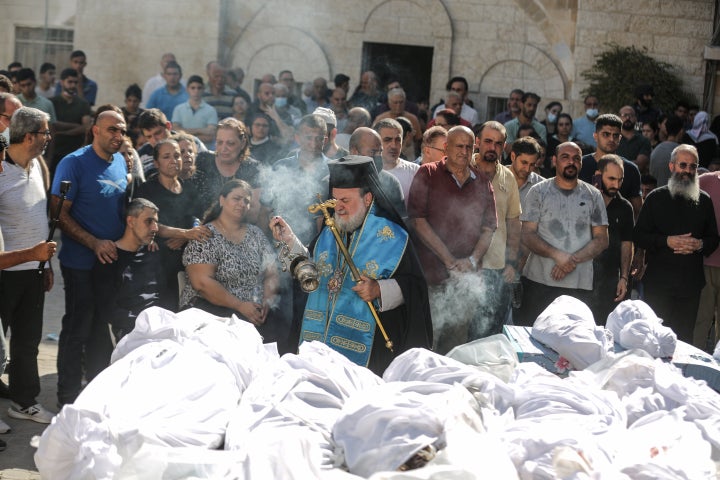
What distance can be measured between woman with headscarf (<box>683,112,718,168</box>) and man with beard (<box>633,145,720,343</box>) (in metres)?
4.75

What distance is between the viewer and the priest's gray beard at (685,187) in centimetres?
848

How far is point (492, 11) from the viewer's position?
17000 millimetres

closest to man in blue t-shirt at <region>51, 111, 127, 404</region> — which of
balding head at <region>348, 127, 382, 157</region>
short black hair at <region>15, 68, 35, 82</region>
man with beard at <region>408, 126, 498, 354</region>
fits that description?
balding head at <region>348, 127, 382, 157</region>

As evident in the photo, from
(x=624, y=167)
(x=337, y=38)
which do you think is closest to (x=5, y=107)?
(x=624, y=167)

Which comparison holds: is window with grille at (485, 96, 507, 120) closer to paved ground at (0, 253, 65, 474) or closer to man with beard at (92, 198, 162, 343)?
paved ground at (0, 253, 65, 474)

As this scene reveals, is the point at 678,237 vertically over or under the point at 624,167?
under

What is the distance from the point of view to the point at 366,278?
600 cm

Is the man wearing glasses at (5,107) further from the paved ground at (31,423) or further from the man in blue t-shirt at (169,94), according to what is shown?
the man in blue t-shirt at (169,94)

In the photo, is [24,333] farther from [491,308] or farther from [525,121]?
[525,121]

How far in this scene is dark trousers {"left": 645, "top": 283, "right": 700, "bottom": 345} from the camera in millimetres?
8531

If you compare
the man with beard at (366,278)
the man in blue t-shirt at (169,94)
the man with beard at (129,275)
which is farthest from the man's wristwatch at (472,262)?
the man in blue t-shirt at (169,94)

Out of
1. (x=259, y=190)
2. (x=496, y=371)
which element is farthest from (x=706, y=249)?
(x=496, y=371)

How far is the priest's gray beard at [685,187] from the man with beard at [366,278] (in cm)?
327

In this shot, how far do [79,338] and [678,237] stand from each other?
4.75 metres
